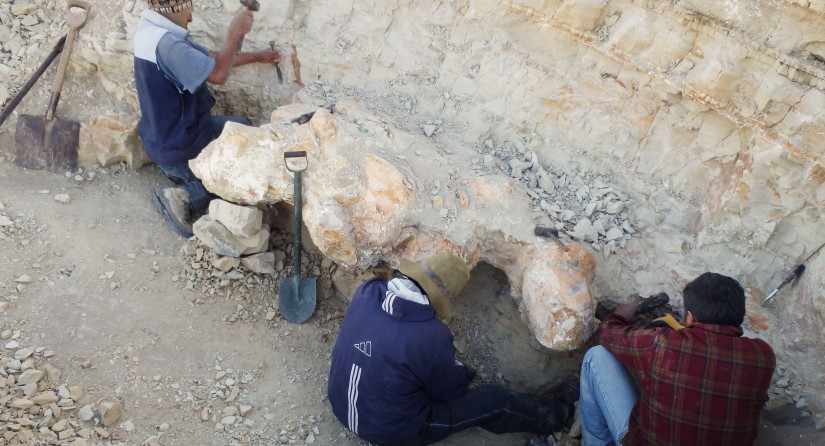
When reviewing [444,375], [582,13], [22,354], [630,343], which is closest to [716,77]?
[582,13]

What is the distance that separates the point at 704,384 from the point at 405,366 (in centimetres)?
140

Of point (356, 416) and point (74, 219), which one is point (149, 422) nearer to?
point (356, 416)

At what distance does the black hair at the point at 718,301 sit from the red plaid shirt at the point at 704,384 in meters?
0.04

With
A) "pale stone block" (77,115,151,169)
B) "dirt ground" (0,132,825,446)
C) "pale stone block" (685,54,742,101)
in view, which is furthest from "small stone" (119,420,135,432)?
"pale stone block" (685,54,742,101)

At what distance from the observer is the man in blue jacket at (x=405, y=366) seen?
302 centimetres

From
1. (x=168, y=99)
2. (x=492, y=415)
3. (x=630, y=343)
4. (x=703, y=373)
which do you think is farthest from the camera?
(x=168, y=99)

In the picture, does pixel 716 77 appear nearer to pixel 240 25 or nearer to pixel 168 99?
pixel 240 25

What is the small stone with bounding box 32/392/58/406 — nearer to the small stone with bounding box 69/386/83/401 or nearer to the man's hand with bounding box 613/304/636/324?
the small stone with bounding box 69/386/83/401

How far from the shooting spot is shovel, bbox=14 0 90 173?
4250mm

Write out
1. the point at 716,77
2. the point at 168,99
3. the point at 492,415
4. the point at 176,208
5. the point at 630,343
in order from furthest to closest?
the point at 176,208
the point at 168,99
the point at 492,415
the point at 716,77
the point at 630,343

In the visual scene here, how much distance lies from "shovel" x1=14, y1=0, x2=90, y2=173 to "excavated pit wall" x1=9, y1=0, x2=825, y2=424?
11 centimetres

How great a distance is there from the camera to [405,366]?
9.97 ft

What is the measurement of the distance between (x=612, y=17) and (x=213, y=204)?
2737 millimetres

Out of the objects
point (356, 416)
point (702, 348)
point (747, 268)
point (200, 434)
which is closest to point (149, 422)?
point (200, 434)
